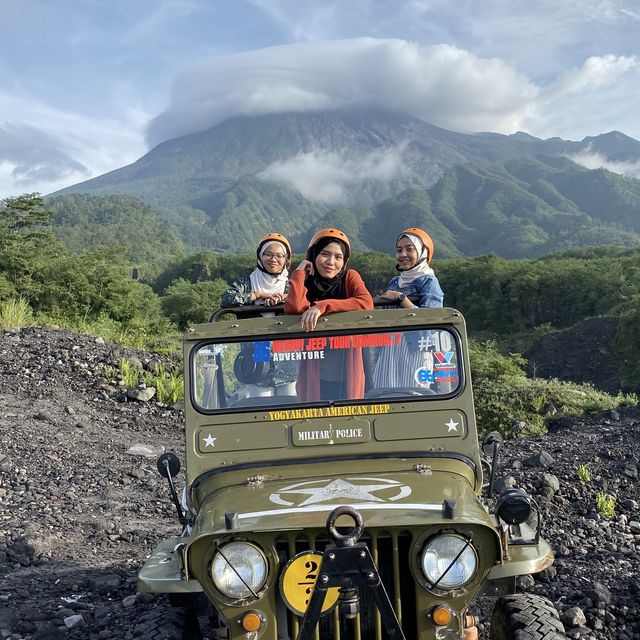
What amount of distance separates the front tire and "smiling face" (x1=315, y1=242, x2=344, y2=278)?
6.67 feet

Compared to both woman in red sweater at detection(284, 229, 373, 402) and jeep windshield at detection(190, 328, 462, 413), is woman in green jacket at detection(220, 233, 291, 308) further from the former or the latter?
jeep windshield at detection(190, 328, 462, 413)

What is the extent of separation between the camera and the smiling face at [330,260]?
436 cm

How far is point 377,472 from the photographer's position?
3594mm

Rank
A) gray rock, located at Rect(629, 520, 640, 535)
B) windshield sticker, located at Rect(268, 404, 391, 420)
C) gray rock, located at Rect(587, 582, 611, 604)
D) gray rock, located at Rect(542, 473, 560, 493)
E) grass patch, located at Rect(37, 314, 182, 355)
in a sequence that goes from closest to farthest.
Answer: windshield sticker, located at Rect(268, 404, 391, 420)
gray rock, located at Rect(587, 582, 611, 604)
gray rock, located at Rect(629, 520, 640, 535)
gray rock, located at Rect(542, 473, 560, 493)
grass patch, located at Rect(37, 314, 182, 355)

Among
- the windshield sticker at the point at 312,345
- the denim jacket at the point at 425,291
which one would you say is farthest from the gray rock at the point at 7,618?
the denim jacket at the point at 425,291

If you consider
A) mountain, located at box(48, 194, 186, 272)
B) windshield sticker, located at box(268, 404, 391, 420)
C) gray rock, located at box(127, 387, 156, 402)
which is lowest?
windshield sticker, located at box(268, 404, 391, 420)

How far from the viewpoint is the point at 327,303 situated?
4020mm

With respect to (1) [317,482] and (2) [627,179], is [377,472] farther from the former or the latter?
(2) [627,179]

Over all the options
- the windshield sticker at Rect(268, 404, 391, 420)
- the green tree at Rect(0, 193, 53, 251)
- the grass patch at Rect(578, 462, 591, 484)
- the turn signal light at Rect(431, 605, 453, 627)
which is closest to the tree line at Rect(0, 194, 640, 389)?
the green tree at Rect(0, 193, 53, 251)

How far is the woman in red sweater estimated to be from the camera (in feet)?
12.9

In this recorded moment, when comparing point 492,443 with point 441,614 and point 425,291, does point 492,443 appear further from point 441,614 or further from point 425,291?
point 441,614

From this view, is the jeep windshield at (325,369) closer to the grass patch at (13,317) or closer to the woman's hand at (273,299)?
the woman's hand at (273,299)

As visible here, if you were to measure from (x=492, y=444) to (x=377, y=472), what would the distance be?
851mm

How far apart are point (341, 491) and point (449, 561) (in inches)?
23.0
